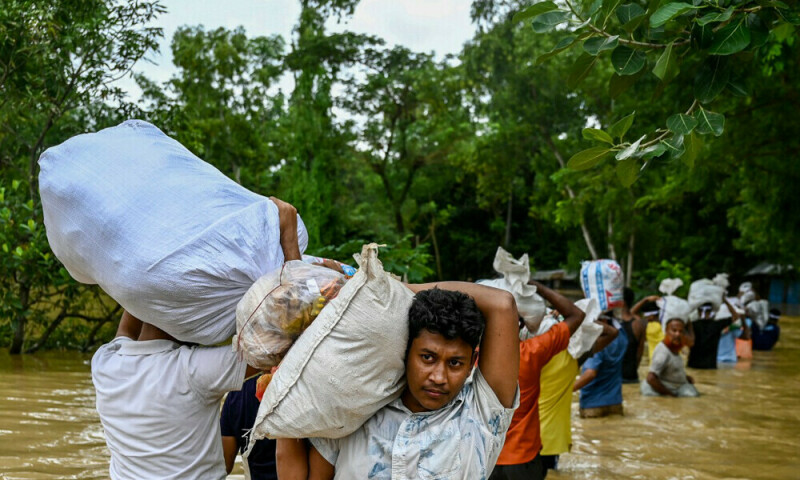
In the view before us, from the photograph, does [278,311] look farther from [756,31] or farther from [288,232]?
[756,31]

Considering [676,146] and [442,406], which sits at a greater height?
[676,146]

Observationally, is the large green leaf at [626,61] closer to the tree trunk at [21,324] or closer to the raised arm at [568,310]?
the raised arm at [568,310]

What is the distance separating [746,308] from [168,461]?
17772mm

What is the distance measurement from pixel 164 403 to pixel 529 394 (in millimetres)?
2339

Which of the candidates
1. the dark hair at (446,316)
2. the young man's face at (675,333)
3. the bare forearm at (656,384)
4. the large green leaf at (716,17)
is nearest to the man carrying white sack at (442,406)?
the dark hair at (446,316)

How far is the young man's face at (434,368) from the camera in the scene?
2127mm

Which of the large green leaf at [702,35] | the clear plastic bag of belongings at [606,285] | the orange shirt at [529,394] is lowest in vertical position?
the orange shirt at [529,394]

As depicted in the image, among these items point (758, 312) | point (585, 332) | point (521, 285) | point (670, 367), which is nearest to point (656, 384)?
point (670, 367)

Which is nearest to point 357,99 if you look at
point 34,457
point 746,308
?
point 746,308

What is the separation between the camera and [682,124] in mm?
2688

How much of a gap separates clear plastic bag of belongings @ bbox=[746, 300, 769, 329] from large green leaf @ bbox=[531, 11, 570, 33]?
17.2 metres

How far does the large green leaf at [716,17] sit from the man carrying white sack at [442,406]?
1.11 meters

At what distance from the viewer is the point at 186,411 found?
2562 mm

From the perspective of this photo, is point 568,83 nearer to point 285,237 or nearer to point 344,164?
point 285,237
